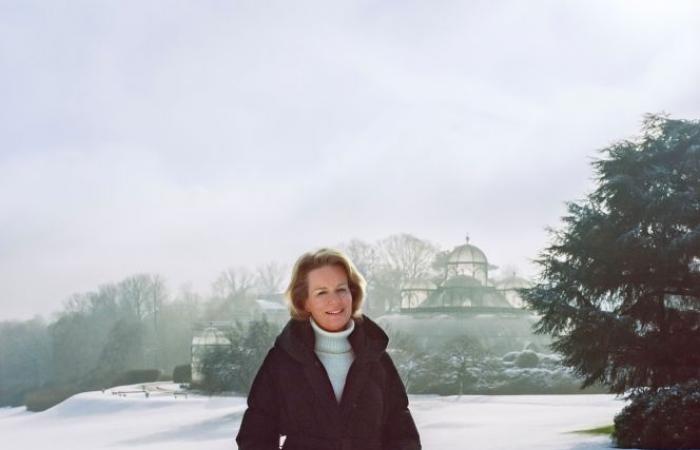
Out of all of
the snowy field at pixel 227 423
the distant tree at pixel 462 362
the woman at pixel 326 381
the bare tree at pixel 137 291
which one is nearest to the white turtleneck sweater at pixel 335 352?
the woman at pixel 326 381

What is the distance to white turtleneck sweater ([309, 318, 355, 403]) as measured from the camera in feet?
10.2

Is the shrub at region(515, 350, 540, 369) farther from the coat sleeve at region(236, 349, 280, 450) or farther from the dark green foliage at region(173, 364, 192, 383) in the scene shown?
the coat sleeve at region(236, 349, 280, 450)

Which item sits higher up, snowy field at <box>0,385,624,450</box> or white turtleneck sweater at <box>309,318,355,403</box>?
white turtleneck sweater at <box>309,318,355,403</box>

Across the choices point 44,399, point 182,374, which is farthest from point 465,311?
point 44,399

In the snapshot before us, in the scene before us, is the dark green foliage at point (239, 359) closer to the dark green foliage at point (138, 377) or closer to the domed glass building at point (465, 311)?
the domed glass building at point (465, 311)

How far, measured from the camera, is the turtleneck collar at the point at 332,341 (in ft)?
10.2

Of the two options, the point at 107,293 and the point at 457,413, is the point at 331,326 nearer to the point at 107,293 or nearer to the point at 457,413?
the point at 457,413

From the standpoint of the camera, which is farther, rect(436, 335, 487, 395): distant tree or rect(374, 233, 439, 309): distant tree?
rect(374, 233, 439, 309): distant tree

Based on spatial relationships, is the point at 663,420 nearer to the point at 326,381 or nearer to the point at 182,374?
the point at 326,381

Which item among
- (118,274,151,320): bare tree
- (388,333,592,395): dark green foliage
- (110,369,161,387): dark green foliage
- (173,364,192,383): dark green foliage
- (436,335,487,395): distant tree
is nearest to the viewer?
(388,333,592,395): dark green foliage

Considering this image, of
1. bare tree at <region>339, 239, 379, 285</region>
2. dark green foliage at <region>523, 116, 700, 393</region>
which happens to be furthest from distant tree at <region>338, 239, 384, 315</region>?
dark green foliage at <region>523, 116, 700, 393</region>

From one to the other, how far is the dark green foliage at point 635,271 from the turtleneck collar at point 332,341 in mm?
12569

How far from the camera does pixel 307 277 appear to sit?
312 centimetres

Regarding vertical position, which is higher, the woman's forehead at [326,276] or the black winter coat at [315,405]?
the woman's forehead at [326,276]
